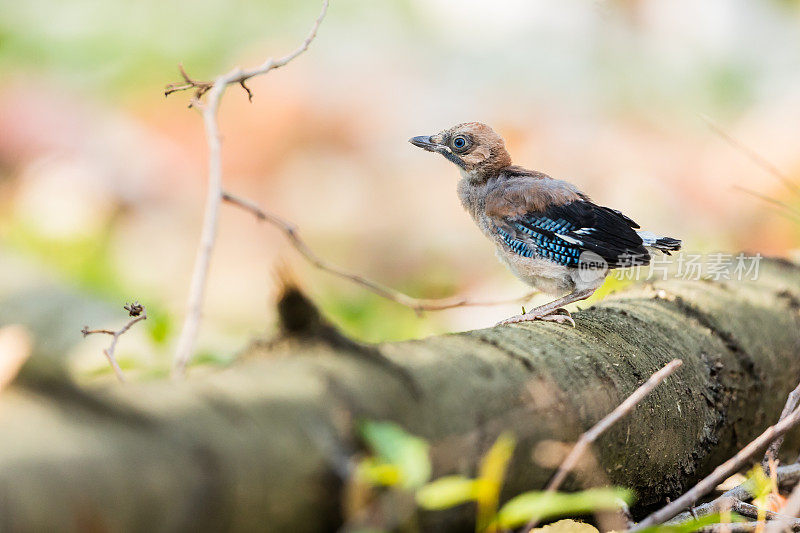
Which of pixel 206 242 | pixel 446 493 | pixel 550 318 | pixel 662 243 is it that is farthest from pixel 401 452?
pixel 662 243

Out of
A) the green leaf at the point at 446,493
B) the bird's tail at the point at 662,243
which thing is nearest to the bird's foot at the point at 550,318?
the bird's tail at the point at 662,243

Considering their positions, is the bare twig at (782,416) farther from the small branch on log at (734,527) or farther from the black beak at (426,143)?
→ the black beak at (426,143)

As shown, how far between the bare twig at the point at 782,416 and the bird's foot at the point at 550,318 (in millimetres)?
522

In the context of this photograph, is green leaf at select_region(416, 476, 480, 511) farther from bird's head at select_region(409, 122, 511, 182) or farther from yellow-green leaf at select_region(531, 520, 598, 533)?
bird's head at select_region(409, 122, 511, 182)

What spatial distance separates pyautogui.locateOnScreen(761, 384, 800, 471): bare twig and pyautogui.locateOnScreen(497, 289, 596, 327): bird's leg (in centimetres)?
52

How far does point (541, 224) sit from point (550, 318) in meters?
0.68

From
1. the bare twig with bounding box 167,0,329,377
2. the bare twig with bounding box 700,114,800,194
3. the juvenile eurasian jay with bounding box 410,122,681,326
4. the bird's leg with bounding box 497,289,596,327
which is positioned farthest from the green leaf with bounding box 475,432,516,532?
the bare twig with bounding box 700,114,800,194

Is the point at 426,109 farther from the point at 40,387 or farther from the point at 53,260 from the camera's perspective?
the point at 40,387

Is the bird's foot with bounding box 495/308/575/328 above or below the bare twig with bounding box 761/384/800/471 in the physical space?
above

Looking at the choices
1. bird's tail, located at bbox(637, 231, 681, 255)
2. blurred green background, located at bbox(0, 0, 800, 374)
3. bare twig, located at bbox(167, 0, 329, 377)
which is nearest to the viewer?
bare twig, located at bbox(167, 0, 329, 377)

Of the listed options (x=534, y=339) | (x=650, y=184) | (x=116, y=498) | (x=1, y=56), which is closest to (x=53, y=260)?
(x=1, y=56)

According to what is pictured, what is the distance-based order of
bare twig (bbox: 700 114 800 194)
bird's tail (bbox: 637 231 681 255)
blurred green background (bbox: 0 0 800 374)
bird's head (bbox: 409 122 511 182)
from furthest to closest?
blurred green background (bbox: 0 0 800 374), bird's head (bbox: 409 122 511 182), bird's tail (bbox: 637 231 681 255), bare twig (bbox: 700 114 800 194)

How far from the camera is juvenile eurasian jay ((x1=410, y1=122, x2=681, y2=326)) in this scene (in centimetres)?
279

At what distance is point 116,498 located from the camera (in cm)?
116
